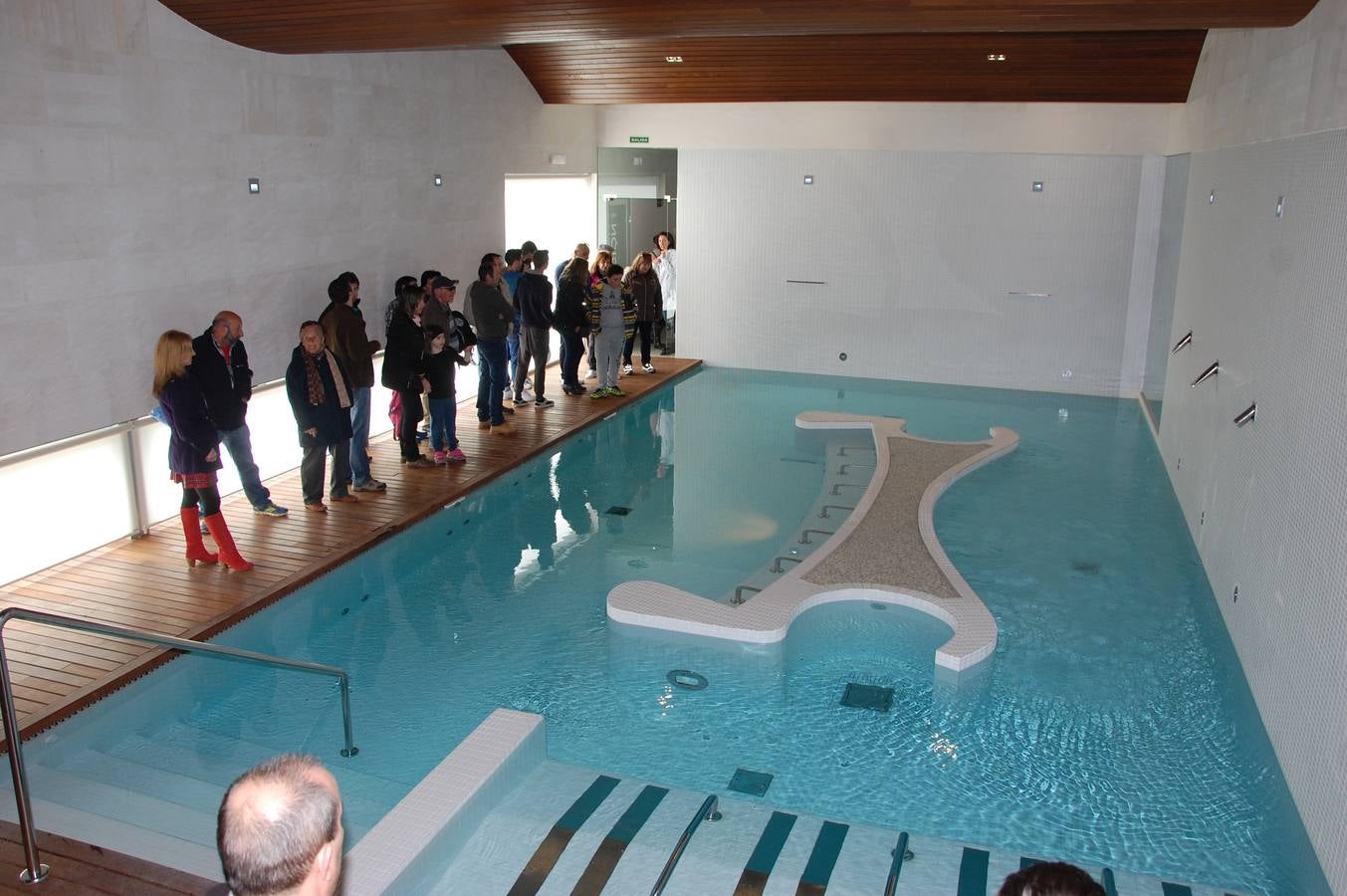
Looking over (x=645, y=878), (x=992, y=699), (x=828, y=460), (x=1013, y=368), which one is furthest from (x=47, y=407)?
(x=1013, y=368)

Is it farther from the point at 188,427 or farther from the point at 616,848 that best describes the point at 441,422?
the point at 616,848

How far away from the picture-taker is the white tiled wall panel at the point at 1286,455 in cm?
457

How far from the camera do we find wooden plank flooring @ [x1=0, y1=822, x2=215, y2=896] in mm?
3701

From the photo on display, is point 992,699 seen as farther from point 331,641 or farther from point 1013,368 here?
point 1013,368

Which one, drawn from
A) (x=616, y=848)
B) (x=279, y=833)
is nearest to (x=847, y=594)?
(x=616, y=848)

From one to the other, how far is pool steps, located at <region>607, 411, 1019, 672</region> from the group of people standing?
103 inches

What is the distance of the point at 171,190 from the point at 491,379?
3703 millimetres

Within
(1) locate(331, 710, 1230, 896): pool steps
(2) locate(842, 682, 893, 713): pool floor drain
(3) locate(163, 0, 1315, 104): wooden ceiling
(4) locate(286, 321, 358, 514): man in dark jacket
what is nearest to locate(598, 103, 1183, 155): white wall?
(3) locate(163, 0, 1315, 104): wooden ceiling

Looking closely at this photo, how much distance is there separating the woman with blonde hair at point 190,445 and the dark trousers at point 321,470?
3.69ft

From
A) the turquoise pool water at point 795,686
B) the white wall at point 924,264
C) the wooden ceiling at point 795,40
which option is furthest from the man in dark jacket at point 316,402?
the white wall at point 924,264

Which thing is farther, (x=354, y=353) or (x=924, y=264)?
(x=924, y=264)

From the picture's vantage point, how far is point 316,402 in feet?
25.4

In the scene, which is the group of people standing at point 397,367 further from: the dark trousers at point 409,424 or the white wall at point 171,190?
the white wall at point 171,190

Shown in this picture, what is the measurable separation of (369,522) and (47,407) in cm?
219
